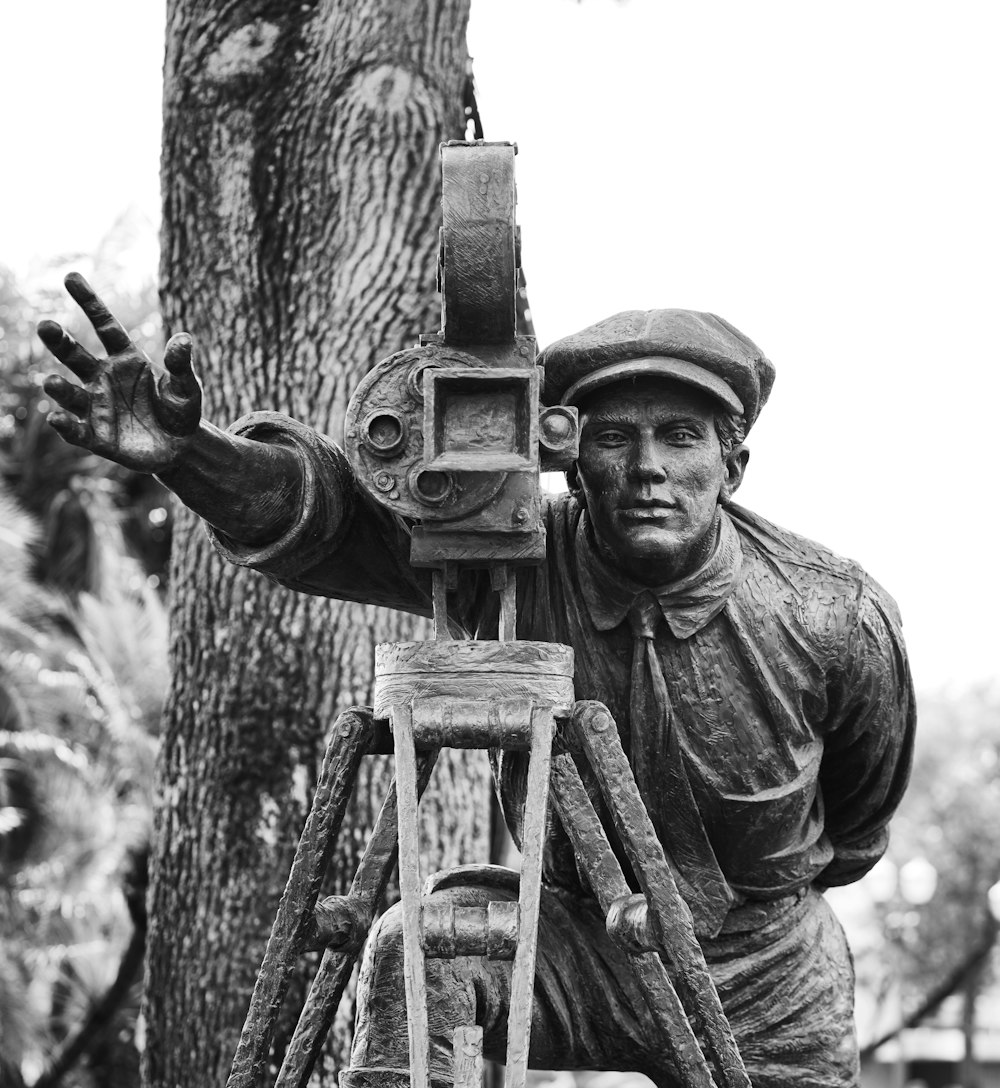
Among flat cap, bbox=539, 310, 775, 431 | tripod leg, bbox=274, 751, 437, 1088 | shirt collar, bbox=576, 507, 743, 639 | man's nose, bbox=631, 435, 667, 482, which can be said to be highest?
flat cap, bbox=539, 310, 775, 431

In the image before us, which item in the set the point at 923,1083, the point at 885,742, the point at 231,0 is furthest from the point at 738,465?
the point at 923,1083

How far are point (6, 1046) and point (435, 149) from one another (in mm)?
7171

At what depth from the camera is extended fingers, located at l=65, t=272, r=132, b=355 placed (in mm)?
2678

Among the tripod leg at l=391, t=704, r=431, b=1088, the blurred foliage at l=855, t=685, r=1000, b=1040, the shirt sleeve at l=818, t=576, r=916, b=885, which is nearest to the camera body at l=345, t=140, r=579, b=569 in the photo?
the tripod leg at l=391, t=704, r=431, b=1088

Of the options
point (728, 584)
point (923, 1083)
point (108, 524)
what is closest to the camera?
point (728, 584)

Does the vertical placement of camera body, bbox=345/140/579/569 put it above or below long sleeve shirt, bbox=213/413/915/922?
above

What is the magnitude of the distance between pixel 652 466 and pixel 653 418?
4.3 inches

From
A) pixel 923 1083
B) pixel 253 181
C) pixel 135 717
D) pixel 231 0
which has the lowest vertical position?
pixel 923 1083

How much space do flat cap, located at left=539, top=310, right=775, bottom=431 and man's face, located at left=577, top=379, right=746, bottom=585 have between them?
4 cm

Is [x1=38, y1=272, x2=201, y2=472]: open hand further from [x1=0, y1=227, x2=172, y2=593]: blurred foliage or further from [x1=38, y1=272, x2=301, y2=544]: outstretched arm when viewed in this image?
[x1=0, y1=227, x2=172, y2=593]: blurred foliage

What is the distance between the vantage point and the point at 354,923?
3.03 metres

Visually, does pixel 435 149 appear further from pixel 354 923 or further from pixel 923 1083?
pixel 923 1083

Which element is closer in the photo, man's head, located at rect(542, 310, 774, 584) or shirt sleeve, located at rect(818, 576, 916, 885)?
man's head, located at rect(542, 310, 774, 584)

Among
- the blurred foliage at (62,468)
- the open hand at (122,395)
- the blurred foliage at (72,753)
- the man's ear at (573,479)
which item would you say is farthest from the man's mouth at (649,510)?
the blurred foliage at (62,468)
